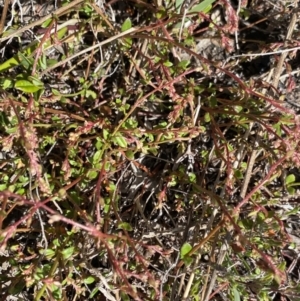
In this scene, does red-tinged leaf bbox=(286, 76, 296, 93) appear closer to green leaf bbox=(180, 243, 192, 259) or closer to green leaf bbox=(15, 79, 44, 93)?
green leaf bbox=(180, 243, 192, 259)

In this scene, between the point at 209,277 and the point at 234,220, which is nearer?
the point at 234,220

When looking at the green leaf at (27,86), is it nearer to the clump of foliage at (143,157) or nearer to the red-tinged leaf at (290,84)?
the clump of foliage at (143,157)

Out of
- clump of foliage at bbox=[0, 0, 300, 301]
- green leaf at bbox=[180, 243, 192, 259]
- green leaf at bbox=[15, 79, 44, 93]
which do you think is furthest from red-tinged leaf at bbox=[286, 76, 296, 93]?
green leaf at bbox=[15, 79, 44, 93]

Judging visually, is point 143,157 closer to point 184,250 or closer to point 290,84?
point 184,250

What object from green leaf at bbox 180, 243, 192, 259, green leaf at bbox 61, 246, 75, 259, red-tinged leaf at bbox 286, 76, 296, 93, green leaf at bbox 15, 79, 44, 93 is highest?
green leaf at bbox 15, 79, 44, 93

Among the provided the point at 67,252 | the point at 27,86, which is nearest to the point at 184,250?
the point at 67,252

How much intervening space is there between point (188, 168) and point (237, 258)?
379 millimetres

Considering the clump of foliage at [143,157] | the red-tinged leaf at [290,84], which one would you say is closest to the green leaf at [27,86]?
the clump of foliage at [143,157]

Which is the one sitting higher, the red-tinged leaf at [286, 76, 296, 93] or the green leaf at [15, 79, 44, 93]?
the green leaf at [15, 79, 44, 93]

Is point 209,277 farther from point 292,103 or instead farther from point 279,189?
point 292,103

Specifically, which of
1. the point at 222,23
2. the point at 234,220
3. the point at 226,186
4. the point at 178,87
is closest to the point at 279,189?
the point at 226,186

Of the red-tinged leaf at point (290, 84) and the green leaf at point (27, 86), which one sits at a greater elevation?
the green leaf at point (27, 86)

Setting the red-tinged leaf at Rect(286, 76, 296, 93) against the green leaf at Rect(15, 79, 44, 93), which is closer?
the green leaf at Rect(15, 79, 44, 93)

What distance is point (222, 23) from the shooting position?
2164 millimetres
